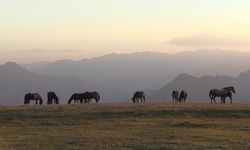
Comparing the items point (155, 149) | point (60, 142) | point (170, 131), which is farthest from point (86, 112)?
point (155, 149)

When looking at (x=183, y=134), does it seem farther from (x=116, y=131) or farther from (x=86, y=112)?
(x=86, y=112)

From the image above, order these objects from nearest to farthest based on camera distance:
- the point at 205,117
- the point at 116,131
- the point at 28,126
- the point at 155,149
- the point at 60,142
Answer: the point at 155,149 < the point at 60,142 < the point at 116,131 < the point at 28,126 < the point at 205,117

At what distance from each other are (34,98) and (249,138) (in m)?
46.6

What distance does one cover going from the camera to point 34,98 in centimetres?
7775

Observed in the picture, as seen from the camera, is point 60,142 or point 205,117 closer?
point 60,142

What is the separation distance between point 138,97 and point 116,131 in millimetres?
41126

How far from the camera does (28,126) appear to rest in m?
47.3

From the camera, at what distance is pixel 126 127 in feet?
147

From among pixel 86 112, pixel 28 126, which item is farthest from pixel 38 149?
pixel 86 112

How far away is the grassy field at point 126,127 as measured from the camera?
33094 mm

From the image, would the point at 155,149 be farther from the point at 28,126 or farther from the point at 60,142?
the point at 28,126

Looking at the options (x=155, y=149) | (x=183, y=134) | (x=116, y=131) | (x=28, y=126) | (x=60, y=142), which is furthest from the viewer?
(x=28, y=126)

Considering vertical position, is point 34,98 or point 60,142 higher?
point 34,98

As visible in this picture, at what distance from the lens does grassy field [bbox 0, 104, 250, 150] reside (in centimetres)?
3309
